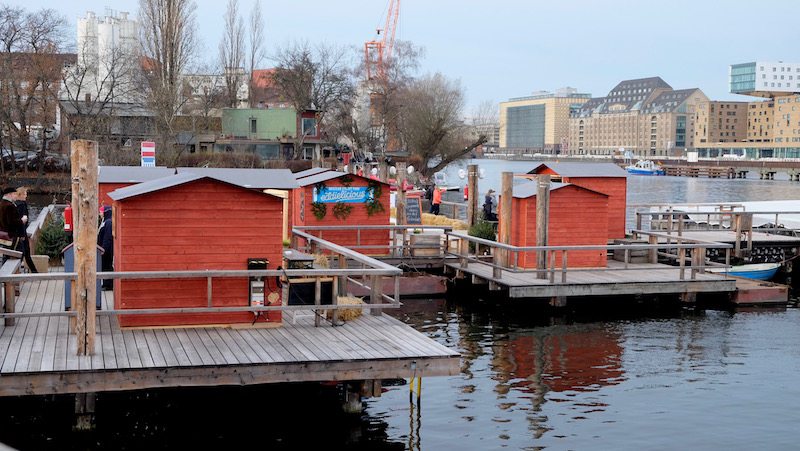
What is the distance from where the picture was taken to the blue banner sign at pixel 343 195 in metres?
25.6

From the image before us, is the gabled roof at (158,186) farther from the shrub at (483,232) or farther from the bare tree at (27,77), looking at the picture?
the bare tree at (27,77)

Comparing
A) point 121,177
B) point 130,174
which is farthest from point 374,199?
point 121,177

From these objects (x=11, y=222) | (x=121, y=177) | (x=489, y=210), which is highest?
(x=121, y=177)

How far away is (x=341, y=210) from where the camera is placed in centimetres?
2589

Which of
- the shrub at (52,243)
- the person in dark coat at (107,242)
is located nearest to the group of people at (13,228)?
the person in dark coat at (107,242)

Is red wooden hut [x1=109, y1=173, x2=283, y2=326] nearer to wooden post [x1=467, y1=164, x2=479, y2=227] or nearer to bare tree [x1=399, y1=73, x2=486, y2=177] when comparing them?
wooden post [x1=467, y1=164, x2=479, y2=227]

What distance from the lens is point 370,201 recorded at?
2605cm

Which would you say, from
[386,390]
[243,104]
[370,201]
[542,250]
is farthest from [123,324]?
[243,104]

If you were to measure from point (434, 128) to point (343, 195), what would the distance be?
186 feet

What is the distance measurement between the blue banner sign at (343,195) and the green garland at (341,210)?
0.37 feet

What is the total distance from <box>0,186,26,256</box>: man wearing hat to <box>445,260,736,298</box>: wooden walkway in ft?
34.8

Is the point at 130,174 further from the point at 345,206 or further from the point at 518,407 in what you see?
the point at 518,407

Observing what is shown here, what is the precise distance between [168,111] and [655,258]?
4177 centimetres

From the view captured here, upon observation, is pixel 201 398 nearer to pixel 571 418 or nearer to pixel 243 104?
pixel 571 418
